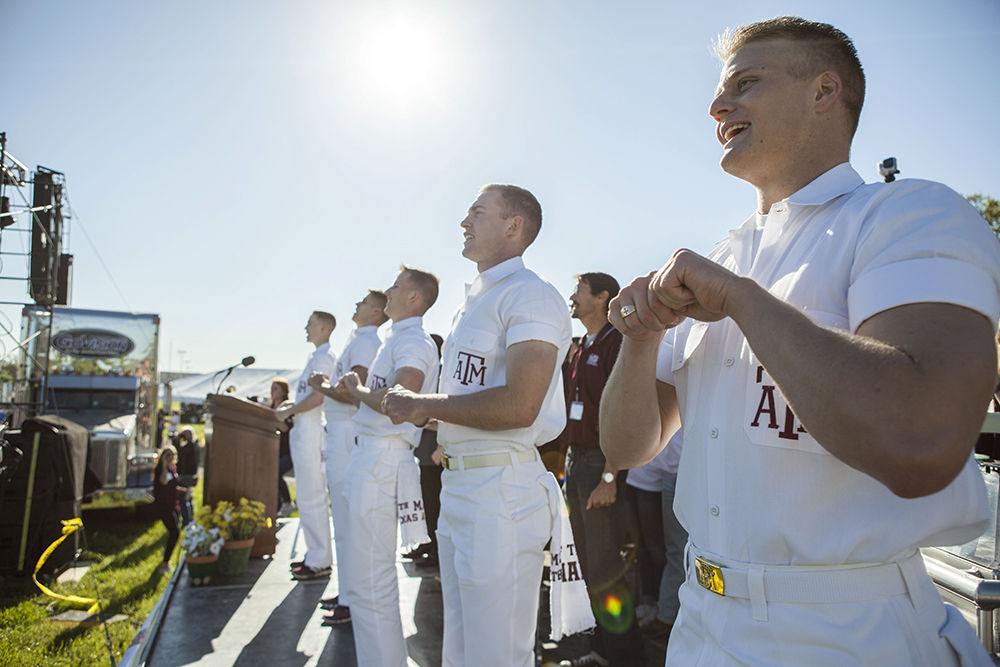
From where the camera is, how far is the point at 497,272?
2744 millimetres

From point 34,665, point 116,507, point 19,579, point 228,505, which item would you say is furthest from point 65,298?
point 34,665

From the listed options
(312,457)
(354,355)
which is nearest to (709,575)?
(354,355)

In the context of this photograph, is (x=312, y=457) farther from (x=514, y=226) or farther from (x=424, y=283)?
(x=514, y=226)

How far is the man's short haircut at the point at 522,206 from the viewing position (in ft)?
9.52

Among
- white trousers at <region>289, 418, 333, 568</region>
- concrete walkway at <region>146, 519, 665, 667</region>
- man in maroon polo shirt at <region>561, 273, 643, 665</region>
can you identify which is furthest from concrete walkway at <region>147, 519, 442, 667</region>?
man in maroon polo shirt at <region>561, 273, 643, 665</region>

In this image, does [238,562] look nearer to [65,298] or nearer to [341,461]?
[341,461]

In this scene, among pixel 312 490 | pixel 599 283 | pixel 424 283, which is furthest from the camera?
pixel 312 490

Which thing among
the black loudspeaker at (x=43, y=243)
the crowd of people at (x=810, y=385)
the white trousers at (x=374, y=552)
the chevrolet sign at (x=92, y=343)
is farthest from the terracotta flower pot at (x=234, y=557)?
the chevrolet sign at (x=92, y=343)

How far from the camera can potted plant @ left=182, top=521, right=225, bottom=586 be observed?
17.4ft

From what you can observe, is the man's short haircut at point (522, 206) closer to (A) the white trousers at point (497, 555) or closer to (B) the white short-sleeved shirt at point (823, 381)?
(A) the white trousers at point (497, 555)

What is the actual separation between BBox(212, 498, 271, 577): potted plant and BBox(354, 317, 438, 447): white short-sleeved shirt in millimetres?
2558

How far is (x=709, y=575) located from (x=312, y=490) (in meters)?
5.44

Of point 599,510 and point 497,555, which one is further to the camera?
point 599,510

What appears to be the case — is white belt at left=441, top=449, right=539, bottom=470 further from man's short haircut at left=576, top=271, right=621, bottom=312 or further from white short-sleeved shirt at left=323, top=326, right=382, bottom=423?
white short-sleeved shirt at left=323, top=326, right=382, bottom=423
